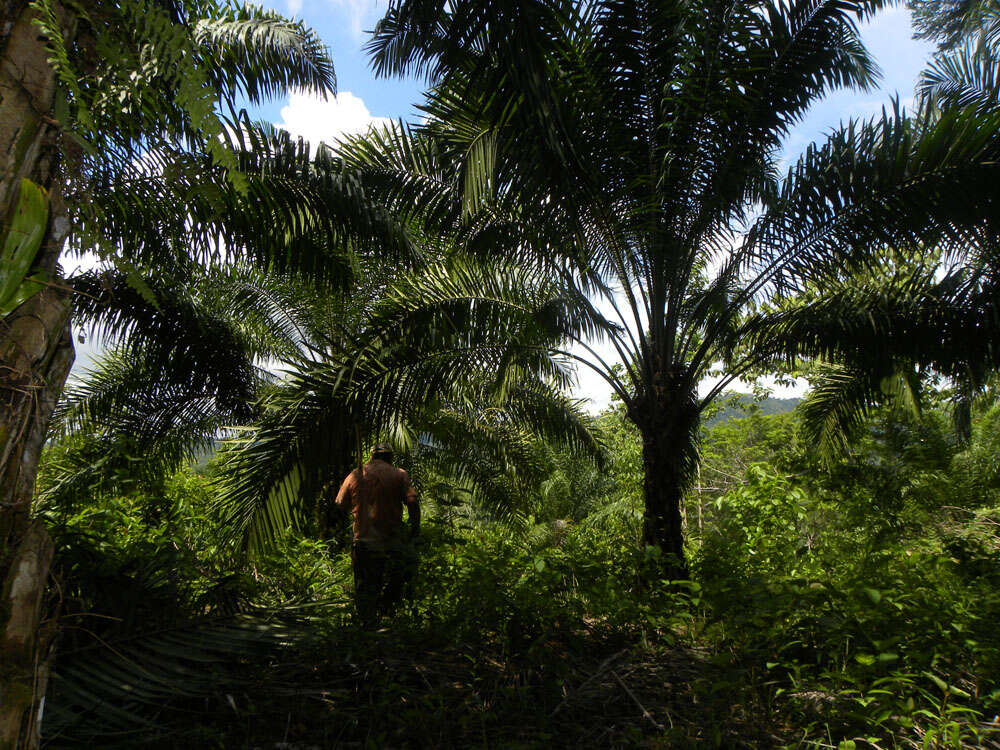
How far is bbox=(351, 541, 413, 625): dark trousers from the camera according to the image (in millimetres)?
4176

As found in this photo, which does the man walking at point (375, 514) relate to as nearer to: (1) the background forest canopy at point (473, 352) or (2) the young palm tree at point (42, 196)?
(1) the background forest canopy at point (473, 352)

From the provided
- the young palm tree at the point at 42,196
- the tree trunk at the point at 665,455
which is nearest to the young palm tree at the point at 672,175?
the tree trunk at the point at 665,455

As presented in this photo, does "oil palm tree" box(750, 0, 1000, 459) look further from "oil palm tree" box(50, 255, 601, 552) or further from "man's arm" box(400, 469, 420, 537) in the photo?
"man's arm" box(400, 469, 420, 537)

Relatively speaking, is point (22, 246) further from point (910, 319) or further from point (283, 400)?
point (910, 319)

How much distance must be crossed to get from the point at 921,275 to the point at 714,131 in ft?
8.14

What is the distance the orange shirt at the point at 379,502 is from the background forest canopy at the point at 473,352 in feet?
1.44

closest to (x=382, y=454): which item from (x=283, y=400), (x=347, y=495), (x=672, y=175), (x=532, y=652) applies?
(x=347, y=495)

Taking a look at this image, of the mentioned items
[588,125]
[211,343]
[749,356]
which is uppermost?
[588,125]

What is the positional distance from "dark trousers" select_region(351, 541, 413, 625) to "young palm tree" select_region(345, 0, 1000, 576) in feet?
6.19

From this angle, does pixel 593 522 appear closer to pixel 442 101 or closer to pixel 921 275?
pixel 921 275

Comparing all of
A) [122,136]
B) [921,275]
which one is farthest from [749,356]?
[122,136]

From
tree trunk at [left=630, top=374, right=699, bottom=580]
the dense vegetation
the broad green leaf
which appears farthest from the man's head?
the broad green leaf

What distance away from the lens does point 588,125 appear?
16.0 ft

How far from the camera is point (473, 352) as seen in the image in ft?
18.6
